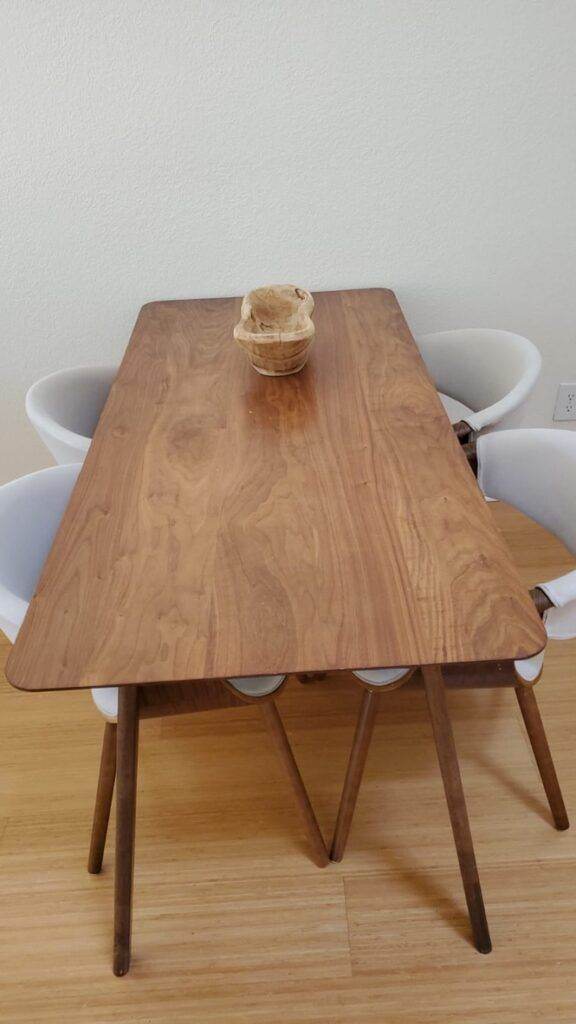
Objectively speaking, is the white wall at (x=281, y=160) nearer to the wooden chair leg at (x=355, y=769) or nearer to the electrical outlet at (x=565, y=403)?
the electrical outlet at (x=565, y=403)

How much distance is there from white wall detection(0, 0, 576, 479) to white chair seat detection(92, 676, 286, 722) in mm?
826

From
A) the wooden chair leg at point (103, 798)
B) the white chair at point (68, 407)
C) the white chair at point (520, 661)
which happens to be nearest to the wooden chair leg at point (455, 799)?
the white chair at point (520, 661)

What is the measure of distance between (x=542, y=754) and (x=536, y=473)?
528 millimetres

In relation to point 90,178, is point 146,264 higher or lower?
lower

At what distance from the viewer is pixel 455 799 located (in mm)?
1185

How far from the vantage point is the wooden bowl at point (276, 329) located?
55.4 inches

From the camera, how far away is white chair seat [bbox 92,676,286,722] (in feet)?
3.78

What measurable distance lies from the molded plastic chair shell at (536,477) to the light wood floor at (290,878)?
1.39 feet

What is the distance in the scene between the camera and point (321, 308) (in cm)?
179

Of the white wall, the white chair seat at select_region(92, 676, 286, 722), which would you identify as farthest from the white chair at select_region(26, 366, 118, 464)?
the white chair seat at select_region(92, 676, 286, 722)

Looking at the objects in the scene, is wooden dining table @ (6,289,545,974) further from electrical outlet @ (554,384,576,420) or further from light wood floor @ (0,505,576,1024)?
electrical outlet @ (554,384,576,420)

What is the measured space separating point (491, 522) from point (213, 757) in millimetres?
881

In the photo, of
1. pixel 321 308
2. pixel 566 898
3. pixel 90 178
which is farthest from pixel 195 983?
pixel 90 178

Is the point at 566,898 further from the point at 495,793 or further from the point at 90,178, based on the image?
the point at 90,178
